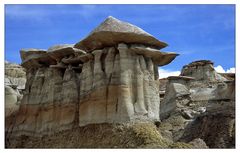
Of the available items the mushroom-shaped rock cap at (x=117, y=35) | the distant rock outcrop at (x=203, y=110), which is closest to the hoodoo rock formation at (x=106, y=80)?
the mushroom-shaped rock cap at (x=117, y=35)

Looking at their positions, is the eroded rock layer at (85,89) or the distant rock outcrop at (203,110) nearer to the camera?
the eroded rock layer at (85,89)

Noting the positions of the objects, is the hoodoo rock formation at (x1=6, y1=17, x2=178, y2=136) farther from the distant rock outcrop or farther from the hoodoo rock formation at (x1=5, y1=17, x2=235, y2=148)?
the distant rock outcrop

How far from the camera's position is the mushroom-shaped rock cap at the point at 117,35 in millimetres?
18391

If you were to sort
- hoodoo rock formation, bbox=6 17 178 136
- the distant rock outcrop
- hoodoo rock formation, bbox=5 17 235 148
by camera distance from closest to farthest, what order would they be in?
1. hoodoo rock formation, bbox=5 17 235 148
2. hoodoo rock formation, bbox=6 17 178 136
3. the distant rock outcrop

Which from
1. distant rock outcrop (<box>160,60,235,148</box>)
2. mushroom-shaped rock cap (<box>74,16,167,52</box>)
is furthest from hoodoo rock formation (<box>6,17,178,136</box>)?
distant rock outcrop (<box>160,60,235,148</box>)

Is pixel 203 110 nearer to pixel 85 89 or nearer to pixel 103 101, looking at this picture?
pixel 85 89

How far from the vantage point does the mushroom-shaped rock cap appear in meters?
18.4

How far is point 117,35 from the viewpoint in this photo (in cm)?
1848

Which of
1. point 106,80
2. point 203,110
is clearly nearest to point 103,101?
point 106,80

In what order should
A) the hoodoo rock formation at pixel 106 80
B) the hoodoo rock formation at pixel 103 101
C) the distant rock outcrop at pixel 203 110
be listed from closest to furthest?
the hoodoo rock formation at pixel 103 101
the hoodoo rock formation at pixel 106 80
the distant rock outcrop at pixel 203 110

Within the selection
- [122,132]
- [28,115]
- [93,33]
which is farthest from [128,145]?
[28,115]

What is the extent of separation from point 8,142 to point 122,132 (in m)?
8.68

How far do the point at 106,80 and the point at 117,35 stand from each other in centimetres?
183

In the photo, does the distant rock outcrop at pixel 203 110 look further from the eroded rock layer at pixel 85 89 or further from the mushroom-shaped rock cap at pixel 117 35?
the mushroom-shaped rock cap at pixel 117 35
